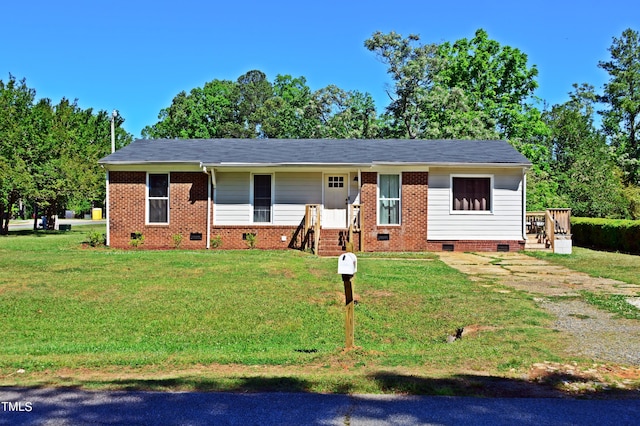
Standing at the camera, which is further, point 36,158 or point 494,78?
point 494,78

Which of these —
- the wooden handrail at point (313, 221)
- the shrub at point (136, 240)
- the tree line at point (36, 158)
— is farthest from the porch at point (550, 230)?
the tree line at point (36, 158)

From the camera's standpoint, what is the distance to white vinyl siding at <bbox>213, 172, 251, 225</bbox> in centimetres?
1903

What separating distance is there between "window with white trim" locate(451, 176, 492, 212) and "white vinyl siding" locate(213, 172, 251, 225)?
683 centimetres

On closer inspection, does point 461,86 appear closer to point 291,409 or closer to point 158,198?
point 158,198

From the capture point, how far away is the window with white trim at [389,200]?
18828mm

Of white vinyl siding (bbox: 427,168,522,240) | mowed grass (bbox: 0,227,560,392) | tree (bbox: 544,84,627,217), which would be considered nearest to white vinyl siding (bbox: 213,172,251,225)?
mowed grass (bbox: 0,227,560,392)

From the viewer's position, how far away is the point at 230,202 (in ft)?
62.5

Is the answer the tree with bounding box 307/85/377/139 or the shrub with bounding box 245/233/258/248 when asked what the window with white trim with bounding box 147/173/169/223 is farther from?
the tree with bounding box 307/85/377/139

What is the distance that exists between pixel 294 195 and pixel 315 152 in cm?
197

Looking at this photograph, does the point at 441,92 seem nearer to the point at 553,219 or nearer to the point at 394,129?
the point at 394,129

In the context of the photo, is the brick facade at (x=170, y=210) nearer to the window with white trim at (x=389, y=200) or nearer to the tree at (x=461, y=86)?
the window with white trim at (x=389, y=200)

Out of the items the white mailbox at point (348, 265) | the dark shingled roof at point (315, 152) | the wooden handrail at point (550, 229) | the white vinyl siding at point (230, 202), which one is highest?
the dark shingled roof at point (315, 152)

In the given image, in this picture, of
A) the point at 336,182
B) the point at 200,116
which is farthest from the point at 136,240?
the point at 200,116

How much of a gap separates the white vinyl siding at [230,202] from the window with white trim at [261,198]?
0.76ft
